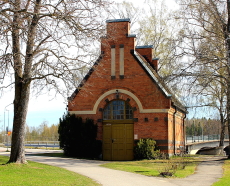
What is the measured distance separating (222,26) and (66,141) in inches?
528

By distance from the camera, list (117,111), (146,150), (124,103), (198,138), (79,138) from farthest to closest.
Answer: (198,138), (117,111), (124,103), (79,138), (146,150)

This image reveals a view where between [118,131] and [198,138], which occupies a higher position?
[118,131]

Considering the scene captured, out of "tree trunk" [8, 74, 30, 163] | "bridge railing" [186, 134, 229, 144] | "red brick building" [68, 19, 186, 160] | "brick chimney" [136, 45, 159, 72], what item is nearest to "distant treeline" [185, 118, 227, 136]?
"bridge railing" [186, 134, 229, 144]

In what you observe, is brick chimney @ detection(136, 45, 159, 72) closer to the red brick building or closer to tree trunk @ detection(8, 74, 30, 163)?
the red brick building

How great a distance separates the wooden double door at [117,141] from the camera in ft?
92.2

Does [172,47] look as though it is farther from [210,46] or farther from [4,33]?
[4,33]

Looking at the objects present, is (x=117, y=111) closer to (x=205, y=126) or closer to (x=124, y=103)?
(x=124, y=103)

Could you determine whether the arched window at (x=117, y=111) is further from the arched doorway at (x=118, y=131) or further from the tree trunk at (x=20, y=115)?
the tree trunk at (x=20, y=115)

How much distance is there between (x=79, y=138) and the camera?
2800 centimetres

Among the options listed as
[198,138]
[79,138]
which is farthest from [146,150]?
[198,138]

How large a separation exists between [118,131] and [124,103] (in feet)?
6.91

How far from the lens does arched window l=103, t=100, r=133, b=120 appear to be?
2852cm

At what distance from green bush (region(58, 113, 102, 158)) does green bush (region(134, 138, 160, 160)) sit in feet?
9.64

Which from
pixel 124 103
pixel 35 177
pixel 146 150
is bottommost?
pixel 35 177
